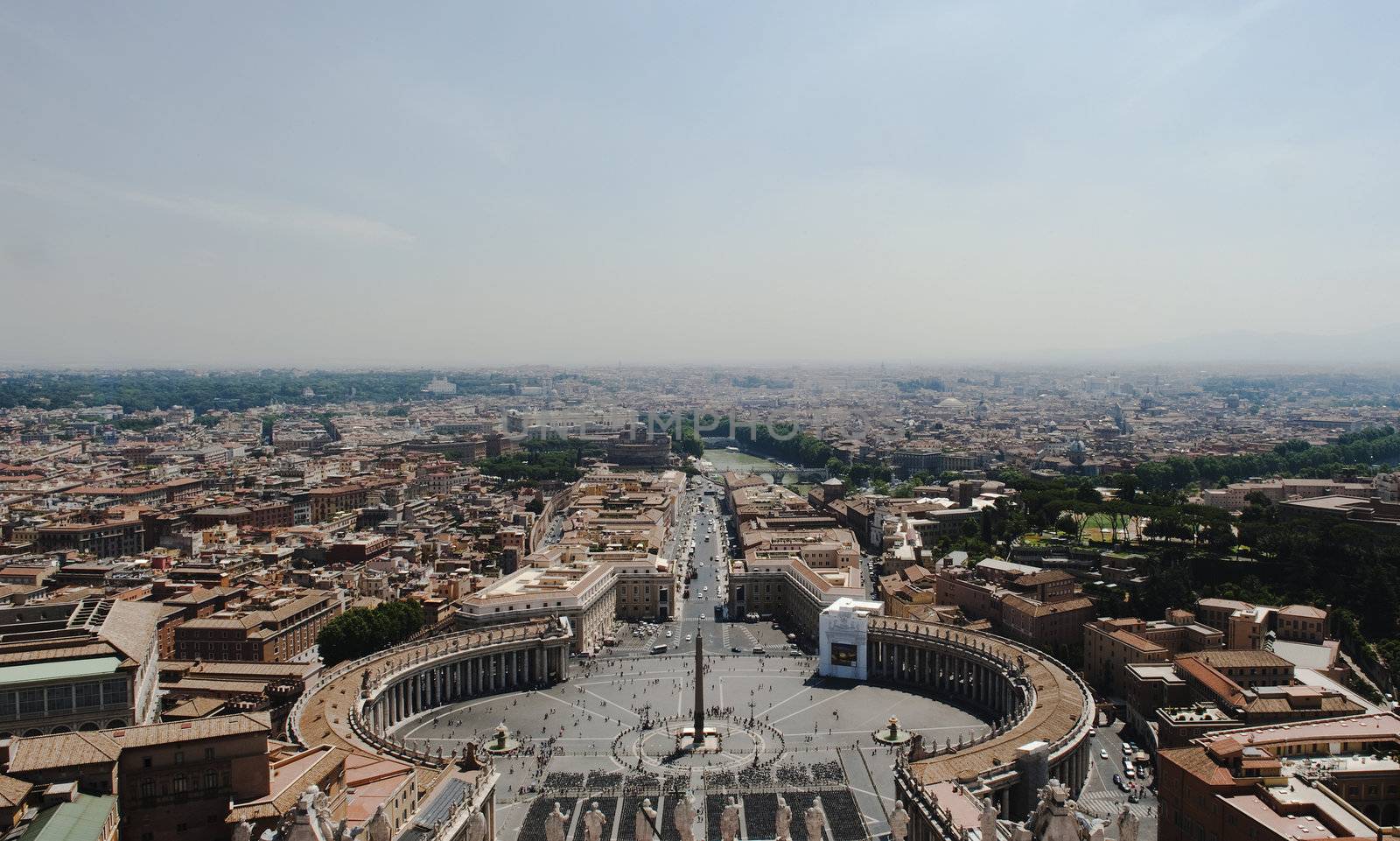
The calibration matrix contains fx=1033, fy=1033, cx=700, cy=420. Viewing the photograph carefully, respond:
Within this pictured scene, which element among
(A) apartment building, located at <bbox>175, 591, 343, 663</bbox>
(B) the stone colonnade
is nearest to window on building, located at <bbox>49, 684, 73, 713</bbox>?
(B) the stone colonnade

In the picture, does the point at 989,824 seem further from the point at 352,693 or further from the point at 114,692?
the point at 352,693

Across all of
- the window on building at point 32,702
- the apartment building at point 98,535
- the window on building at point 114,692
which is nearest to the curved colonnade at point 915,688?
the window on building at point 114,692

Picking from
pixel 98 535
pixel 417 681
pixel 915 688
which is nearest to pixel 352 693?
pixel 417 681

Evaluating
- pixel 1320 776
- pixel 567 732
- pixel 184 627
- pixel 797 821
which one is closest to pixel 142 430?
pixel 184 627

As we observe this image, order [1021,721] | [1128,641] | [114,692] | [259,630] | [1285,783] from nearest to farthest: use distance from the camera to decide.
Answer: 1. [1285,783]
2. [114,692]
3. [1021,721]
4. [1128,641]
5. [259,630]

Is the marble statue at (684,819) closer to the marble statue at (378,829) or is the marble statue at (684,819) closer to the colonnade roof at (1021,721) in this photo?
the marble statue at (378,829)

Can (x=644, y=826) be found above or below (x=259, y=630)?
above

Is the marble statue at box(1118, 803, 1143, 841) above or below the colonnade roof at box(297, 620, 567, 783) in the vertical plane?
above

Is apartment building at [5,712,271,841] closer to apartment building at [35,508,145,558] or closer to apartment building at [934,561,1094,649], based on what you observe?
apartment building at [934,561,1094,649]
